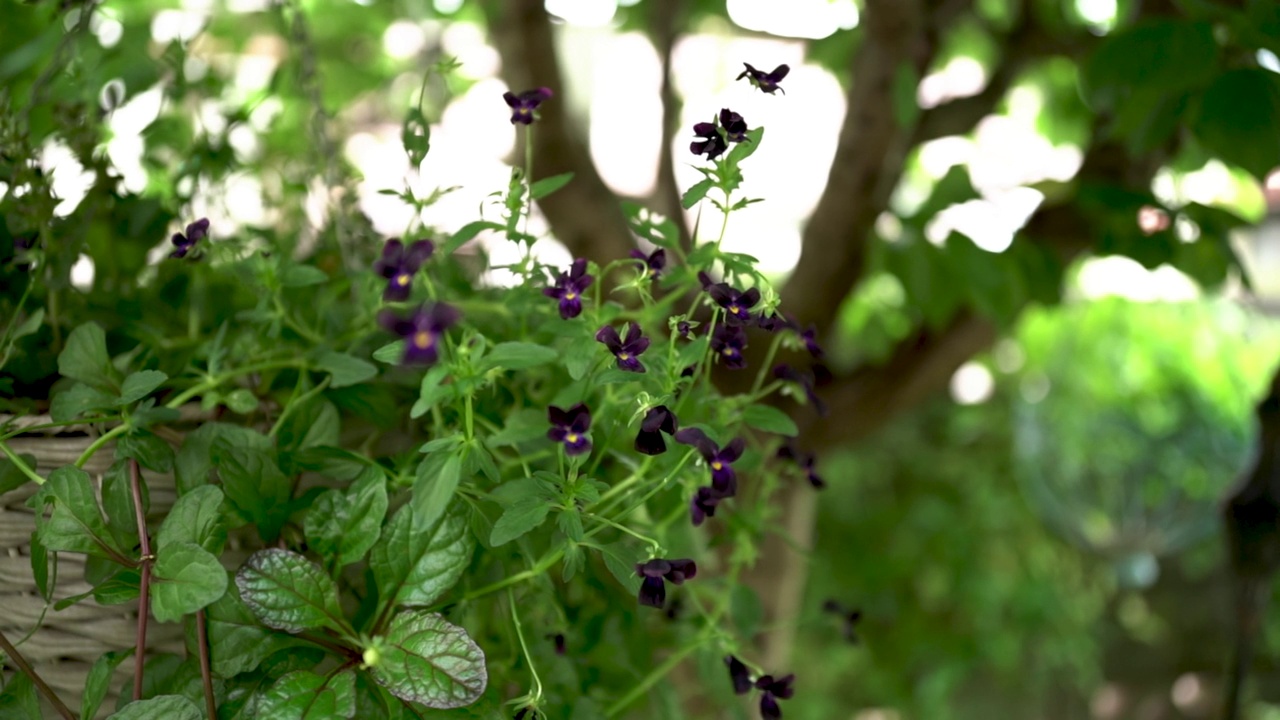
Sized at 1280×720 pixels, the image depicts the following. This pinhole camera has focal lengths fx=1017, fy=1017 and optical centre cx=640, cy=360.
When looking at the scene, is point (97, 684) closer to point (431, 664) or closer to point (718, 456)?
point (431, 664)

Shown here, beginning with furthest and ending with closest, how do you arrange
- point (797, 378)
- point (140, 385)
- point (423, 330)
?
point (797, 378) < point (140, 385) < point (423, 330)

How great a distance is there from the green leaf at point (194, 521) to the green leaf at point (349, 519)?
0.14 ft

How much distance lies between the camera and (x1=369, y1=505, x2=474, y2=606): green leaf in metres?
0.41

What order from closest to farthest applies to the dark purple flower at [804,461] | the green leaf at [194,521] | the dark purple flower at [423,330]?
the dark purple flower at [423,330], the green leaf at [194,521], the dark purple flower at [804,461]

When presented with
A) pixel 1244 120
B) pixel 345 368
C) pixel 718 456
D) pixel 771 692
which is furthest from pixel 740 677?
pixel 1244 120

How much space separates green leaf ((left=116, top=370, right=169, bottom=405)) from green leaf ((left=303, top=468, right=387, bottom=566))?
0.08 metres

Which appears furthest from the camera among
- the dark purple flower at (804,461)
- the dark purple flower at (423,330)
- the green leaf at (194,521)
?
the dark purple flower at (804,461)

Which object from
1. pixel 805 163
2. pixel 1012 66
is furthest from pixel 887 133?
pixel 805 163

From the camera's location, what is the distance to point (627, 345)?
0.39 m

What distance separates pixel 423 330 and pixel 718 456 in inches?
5.6

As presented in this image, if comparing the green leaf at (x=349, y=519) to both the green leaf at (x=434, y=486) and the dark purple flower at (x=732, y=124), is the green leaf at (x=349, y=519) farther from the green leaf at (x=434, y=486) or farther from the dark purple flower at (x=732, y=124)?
the dark purple flower at (x=732, y=124)

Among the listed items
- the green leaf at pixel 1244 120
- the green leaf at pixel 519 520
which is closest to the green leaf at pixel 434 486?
the green leaf at pixel 519 520

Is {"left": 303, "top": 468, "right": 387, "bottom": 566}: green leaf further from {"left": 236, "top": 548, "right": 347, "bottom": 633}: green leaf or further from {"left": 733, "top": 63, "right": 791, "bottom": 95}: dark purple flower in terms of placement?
{"left": 733, "top": 63, "right": 791, "bottom": 95}: dark purple flower

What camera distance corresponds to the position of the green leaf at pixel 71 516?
0.39 meters
